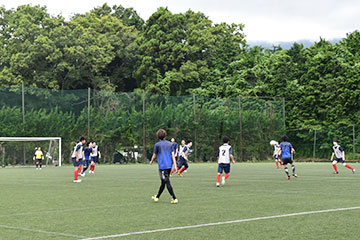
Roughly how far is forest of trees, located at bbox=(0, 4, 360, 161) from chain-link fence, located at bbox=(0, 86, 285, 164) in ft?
13.3

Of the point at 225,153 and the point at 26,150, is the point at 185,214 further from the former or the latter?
the point at 26,150

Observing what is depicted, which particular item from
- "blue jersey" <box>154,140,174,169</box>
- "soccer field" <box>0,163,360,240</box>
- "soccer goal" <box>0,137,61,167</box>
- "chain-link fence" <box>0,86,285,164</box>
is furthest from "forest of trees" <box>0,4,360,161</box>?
"blue jersey" <box>154,140,174,169</box>

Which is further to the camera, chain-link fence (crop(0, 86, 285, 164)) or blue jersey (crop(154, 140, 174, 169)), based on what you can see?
chain-link fence (crop(0, 86, 285, 164))

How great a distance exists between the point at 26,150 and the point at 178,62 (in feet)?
89.5

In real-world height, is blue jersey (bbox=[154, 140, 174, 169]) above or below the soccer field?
Result: above

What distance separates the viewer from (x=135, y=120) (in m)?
54.2

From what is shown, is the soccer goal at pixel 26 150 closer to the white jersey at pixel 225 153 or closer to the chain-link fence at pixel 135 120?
the chain-link fence at pixel 135 120

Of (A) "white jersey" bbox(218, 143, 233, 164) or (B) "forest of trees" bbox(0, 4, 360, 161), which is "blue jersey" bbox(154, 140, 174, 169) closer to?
(A) "white jersey" bbox(218, 143, 233, 164)

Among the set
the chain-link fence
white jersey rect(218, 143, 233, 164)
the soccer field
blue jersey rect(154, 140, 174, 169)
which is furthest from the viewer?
the chain-link fence

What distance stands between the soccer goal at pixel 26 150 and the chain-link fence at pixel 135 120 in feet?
0.39

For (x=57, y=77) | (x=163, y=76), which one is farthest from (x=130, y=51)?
(x=57, y=77)

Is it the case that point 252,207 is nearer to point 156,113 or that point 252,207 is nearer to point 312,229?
point 312,229

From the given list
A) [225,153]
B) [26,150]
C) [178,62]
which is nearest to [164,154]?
[225,153]

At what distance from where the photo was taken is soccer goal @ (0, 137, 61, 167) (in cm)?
4772
